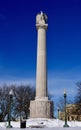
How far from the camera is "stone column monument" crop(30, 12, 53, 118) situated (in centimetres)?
5227

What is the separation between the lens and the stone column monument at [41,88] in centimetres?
5227

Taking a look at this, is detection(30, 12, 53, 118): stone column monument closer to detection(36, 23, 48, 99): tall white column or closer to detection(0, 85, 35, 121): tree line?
detection(36, 23, 48, 99): tall white column

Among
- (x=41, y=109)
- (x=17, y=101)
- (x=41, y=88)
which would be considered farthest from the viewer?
(x=17, y=101)

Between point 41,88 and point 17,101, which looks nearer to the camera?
point 41,88

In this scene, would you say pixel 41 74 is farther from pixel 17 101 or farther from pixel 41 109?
pixel 17 101

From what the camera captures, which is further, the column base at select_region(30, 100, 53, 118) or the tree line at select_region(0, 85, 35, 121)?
the tree line at select_region(0, 85, 35, 121)

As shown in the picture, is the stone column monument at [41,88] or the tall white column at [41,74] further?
the tall white column at [41,74]

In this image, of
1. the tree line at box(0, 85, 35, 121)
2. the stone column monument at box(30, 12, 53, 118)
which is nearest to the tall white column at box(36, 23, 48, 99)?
the stone column monument at box(30, 12, 53, 118)

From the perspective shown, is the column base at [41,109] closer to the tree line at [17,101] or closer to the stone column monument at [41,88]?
the stone column monument at [41,88]

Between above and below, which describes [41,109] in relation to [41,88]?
below

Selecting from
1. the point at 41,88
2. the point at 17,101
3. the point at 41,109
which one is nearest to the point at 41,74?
the point at 41,88

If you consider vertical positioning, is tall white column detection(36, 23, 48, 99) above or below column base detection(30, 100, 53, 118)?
above

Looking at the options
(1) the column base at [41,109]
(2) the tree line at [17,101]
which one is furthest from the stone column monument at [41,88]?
(2) the tree line at [17,101]

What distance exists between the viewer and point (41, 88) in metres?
53.5
